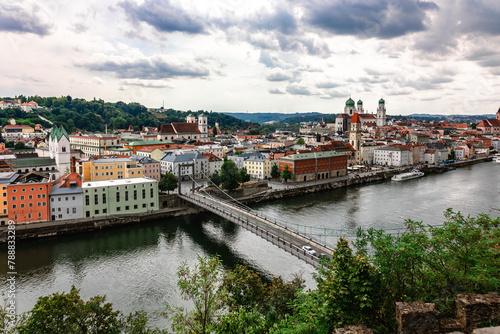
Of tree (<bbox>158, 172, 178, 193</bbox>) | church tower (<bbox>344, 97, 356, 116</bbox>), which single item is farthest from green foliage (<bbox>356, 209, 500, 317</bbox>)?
church tower (<bbox>344, 97, 356, 116</bbox>)

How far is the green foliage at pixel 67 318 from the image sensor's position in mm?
6324

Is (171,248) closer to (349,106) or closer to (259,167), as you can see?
(259,167)

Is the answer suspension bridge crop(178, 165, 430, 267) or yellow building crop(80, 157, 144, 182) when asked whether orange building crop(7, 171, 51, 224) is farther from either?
suspension bridge crop(178, 165, 430, 267)

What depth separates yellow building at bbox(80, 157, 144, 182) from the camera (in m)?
22.9

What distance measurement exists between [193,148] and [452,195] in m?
23.4

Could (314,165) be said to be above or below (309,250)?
above

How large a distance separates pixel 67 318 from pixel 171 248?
8608 mm

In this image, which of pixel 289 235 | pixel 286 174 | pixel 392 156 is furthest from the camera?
pixel 392 156

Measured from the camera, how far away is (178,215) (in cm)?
2019

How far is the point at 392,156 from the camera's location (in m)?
41.0

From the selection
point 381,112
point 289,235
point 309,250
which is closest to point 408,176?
point 289,235

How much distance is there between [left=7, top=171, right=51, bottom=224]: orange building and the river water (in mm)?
1680

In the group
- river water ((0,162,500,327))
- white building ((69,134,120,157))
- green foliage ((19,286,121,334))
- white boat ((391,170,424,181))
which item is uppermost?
white building ((69,134,120,157))

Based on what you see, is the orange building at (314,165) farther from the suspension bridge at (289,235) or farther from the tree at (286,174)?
the suspension bridge at (289,235)
